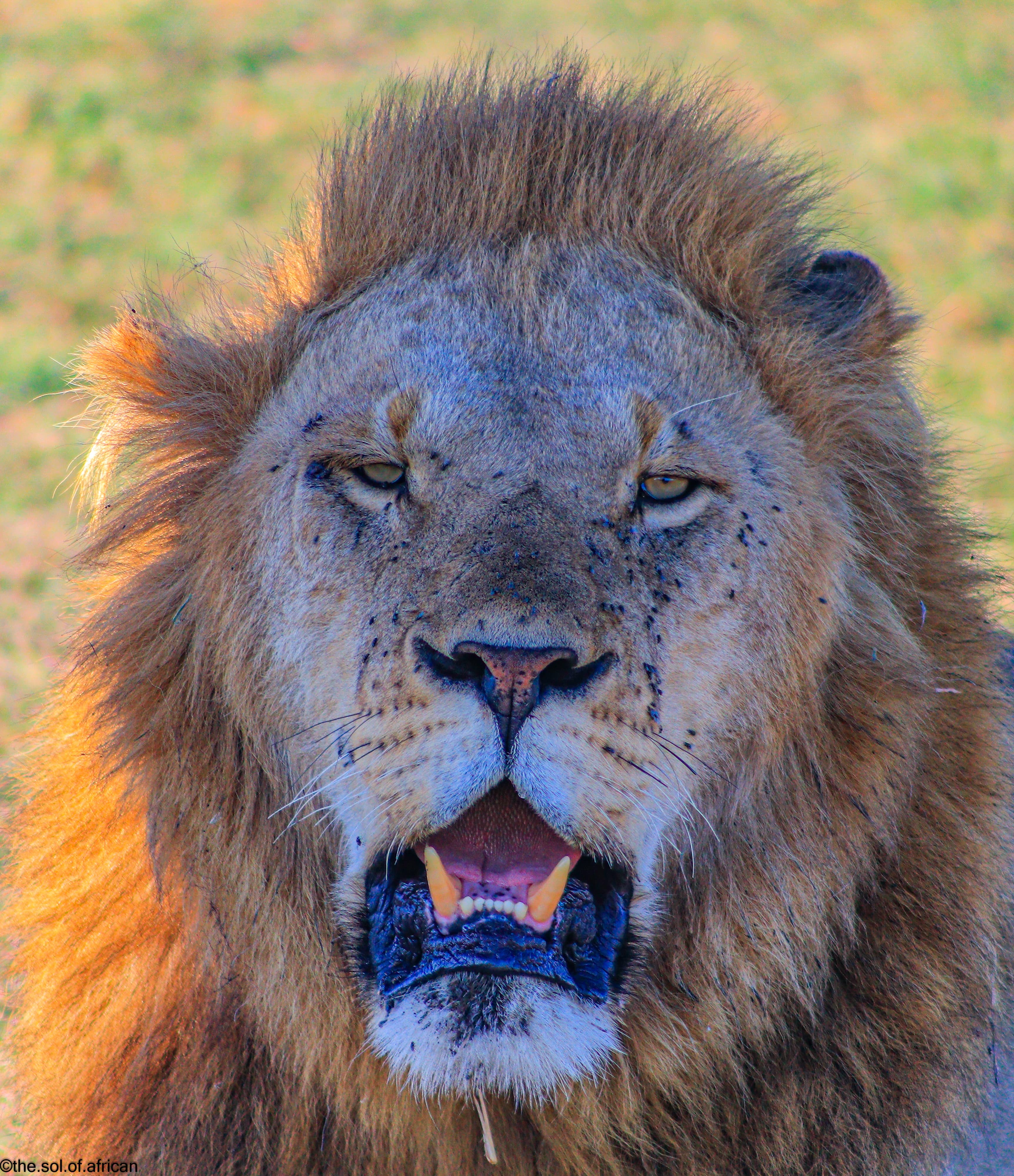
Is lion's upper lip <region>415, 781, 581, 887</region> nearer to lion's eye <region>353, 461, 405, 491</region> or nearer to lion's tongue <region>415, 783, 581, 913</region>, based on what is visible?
lion's tongue <region>415, 783, 581, 913</region>

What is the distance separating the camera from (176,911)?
8.49 feet

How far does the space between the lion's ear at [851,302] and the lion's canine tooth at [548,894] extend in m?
1.19

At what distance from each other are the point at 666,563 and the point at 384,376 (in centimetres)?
61

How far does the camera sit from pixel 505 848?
2.24m

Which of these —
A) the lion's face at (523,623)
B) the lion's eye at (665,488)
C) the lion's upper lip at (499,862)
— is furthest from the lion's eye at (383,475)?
the lion's upper lip at (499,862)

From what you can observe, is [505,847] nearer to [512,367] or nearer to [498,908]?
[498,908]

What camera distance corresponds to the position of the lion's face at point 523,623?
2.15 m

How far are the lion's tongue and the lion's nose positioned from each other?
19 centimetres

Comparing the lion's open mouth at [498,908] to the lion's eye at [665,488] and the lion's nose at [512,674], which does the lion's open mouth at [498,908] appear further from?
the lion's eye at [665,488]

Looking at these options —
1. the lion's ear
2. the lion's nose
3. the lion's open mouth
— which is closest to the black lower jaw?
the lion's open mouth

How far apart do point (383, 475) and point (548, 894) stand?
795 millimetres

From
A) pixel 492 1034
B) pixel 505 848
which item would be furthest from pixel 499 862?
pixel 492 1034

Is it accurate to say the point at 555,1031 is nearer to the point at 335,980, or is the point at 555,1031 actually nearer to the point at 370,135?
the point at 335,980

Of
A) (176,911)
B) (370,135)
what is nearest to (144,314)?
(370,135)
